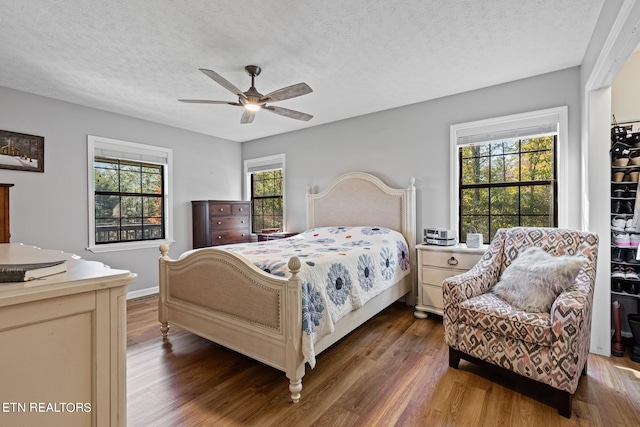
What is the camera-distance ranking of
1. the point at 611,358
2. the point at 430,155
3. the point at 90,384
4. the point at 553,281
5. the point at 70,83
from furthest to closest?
the point at 430,155 → the point at 70,83 → the point at 611,358 → the point at 553,281 → the point at 90,384

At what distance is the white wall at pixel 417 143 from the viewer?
116 inches

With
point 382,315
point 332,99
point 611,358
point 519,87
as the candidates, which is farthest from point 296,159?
point 611,358

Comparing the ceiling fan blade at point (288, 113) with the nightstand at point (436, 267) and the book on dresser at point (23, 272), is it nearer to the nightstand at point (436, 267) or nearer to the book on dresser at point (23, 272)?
the nightstand at point (436, 267)

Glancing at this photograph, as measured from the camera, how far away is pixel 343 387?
204cm

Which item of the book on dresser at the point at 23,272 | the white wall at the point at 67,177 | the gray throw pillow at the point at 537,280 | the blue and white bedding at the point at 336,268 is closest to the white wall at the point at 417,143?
the blue and white bedding at the point at 336,268

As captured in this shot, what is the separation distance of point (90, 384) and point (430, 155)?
3623 mm

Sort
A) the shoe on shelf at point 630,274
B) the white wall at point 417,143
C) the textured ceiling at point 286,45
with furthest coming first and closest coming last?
the white wall at point 417,143 < the shoe on shelf at point 630,274 < the textured ceiling at point 286,45

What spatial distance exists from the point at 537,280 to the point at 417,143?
7.05 ft

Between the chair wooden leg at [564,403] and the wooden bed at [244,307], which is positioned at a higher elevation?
the wooden bed at [244,307]

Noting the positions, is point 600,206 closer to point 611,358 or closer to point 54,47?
point 611,358

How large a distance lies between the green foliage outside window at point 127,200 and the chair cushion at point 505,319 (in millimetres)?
4232

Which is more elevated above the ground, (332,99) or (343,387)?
(332,99)

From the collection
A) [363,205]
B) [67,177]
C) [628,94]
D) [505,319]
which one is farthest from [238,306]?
[628,94]

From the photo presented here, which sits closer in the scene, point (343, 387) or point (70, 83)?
point (343, 387)
